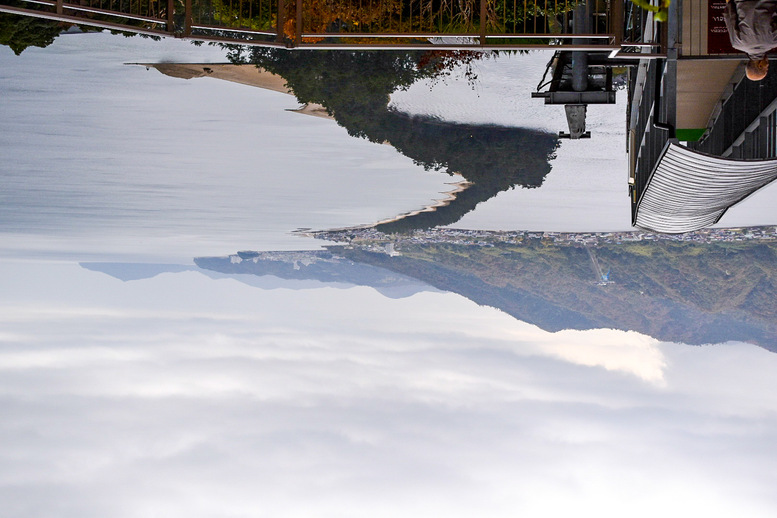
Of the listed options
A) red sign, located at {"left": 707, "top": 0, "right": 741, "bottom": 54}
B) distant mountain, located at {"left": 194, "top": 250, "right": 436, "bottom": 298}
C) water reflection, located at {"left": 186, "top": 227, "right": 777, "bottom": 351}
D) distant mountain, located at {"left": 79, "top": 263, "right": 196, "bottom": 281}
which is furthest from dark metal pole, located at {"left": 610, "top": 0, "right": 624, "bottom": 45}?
distant mountain, located at {"left": 194, "top": 250, "right": 436, "bottom": 298}

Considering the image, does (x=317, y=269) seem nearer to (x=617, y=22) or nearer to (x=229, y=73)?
(x=229, y=73)

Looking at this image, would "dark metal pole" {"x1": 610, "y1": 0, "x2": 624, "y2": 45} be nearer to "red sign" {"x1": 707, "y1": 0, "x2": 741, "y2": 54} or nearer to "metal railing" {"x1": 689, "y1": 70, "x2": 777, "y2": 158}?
"red sign" {"x1": 707, "y1": 0, "x2": 741, "y2": 54}

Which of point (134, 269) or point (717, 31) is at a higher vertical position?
point (717, 31)

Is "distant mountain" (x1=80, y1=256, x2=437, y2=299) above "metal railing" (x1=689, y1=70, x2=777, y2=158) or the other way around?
the other way around

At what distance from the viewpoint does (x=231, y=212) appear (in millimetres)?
21094

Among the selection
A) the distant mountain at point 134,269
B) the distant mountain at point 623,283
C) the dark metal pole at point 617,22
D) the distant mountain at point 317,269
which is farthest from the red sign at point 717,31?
the distant mountain at point 317,269

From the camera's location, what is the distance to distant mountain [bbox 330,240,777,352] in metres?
25.8

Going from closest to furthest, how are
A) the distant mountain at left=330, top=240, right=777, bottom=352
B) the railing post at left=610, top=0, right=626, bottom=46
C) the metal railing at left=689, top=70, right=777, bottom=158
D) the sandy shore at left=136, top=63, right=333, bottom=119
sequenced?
the railing post at left=610, top=0, right=626, bottom=46, the metal railing at left=689, top=70, right=777, bottom=158, the sandy shore at left=136, top=63, right=333, bottom=119, the distant mountain at left=330, top=240, right=777, bottom=352

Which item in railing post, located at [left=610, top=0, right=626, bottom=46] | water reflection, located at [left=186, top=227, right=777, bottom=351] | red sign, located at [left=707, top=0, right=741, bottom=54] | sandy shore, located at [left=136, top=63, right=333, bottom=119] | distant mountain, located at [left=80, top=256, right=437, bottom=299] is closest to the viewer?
railing post, located at [left=610, top=0, right=626, bottom=46]

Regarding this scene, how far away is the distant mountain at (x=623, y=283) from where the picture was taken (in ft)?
84.6

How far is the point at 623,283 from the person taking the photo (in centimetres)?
2934

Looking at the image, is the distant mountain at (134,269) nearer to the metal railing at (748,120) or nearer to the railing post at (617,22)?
the metal railing at (748,120)

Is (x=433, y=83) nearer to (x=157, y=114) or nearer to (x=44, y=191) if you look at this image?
(x=157, y=114)

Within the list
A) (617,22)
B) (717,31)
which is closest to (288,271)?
(617,22)
